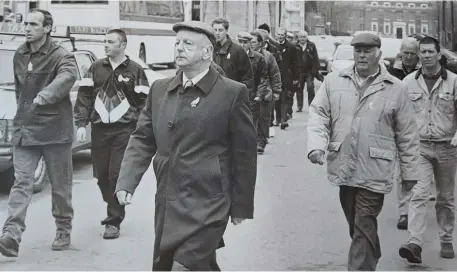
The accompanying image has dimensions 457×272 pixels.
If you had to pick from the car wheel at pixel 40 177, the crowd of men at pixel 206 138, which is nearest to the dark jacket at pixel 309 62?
the car wheel at pixel 40 177

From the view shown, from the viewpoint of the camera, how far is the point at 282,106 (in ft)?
56.9

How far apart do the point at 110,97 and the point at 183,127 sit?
131 inches

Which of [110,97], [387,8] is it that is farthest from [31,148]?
[387,8]

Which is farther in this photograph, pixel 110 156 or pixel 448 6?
pixel 448 6

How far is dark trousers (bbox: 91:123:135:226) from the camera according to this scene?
7941 millimetres

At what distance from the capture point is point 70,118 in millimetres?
7484

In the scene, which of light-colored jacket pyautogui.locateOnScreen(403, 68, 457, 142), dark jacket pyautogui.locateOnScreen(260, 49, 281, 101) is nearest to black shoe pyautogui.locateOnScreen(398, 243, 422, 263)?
light-colored jacket pyautogui.locateOnScreen(403, 68, 457, 142)

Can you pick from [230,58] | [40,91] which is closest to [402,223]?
[40,91]

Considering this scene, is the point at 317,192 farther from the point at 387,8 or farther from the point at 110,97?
the point at 387,8

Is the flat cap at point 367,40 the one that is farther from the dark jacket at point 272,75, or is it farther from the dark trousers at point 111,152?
the dark jacket at point 272,75

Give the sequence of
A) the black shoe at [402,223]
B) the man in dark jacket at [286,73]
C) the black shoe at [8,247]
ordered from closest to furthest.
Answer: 1. the black shoe at [8,247]
2. the black shoe at [402,223]
3. the man in dark jacket at [286,73]

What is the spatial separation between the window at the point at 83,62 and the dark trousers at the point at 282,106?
5774 millimetres

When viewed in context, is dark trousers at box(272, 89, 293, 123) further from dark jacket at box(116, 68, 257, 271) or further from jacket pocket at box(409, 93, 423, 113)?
dark jacket at box(116, 68, 257, 271)

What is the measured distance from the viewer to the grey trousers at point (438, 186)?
7.29m
